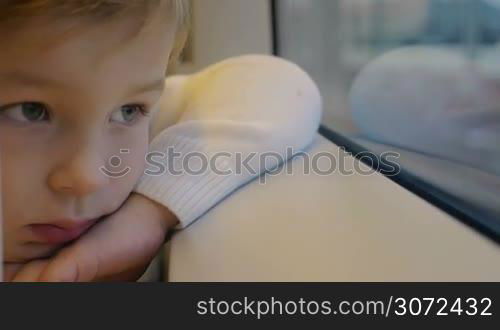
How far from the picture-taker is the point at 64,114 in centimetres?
35

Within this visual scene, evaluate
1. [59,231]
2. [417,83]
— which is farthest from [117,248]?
[417,83]

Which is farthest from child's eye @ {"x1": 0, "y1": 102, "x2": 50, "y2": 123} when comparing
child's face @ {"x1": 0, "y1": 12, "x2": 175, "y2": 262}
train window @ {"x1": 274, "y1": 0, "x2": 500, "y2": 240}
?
train window @ {"x1": 274, "y1": 0, "x2": 500, "y2": 240}

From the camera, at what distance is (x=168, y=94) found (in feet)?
1.85

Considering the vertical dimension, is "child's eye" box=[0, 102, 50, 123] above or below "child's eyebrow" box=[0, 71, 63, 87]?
below

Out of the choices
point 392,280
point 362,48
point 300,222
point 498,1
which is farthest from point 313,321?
point 362,48

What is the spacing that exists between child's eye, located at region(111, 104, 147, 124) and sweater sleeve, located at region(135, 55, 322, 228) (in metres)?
0.07

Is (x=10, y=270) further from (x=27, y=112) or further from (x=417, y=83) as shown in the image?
(x=417, y=83)

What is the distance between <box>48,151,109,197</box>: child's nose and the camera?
37 centimetres

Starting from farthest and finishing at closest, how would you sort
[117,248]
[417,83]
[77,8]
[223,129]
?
[417,83]
[223,129]
[117,248]
[77,8]

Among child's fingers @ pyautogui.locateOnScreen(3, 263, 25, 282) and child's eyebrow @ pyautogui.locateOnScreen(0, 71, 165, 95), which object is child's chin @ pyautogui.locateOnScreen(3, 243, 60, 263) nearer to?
child's fingers @ pyautogui.locateOnScreen(3, 263, 25, 282)

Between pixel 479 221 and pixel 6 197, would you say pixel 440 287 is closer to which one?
pixel 479 221

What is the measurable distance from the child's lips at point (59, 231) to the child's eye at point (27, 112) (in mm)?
77

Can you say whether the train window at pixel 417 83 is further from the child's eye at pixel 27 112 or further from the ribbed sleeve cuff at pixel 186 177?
the child's eye at pixel 27 112

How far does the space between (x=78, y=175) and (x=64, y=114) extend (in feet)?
0.13
